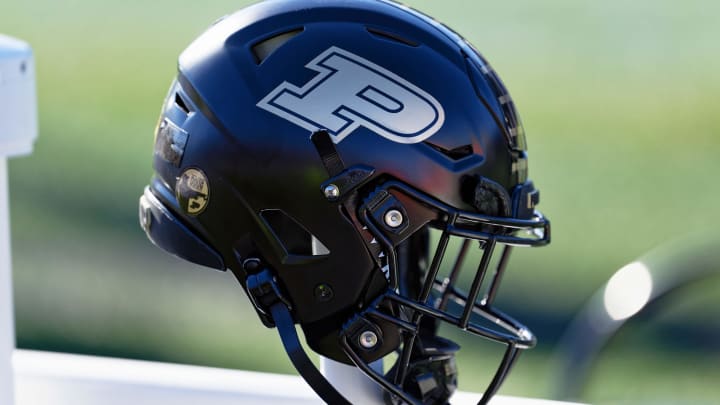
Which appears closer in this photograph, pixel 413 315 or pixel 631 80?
pixel 413 315

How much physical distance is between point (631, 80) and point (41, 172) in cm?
392

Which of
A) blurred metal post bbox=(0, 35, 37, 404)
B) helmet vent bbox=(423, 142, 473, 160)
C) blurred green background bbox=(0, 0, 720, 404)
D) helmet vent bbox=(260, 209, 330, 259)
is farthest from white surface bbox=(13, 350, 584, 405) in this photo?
blurred green background bbox=(0, 0, 720, 404)

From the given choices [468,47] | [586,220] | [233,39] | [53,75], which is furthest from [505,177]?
[53,75]

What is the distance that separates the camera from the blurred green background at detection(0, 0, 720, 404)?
454cm

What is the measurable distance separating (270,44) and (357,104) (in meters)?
0.16

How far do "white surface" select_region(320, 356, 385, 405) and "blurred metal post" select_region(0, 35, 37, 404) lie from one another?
2.06 feet

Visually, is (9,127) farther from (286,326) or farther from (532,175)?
(532,175)

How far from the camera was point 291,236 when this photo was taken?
1.54 meters

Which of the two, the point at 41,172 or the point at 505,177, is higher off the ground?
the point at 505,177

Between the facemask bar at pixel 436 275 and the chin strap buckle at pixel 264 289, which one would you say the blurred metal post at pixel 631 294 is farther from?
the chin strap buckle at pixel 264 289

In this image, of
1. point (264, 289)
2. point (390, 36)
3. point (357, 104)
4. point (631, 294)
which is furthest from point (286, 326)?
point (631, 294)

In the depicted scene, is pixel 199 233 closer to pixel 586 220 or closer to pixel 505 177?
pixel 505 177

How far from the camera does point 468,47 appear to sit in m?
1.59

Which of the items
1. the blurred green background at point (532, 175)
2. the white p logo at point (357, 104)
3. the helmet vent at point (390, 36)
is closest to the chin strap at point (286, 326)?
the white p logo at point (357, 104)
